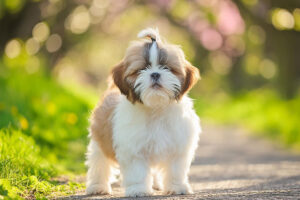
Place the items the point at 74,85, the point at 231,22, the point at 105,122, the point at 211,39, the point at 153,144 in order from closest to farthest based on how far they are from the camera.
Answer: the point at 153,144
the point at 105,122
the point at 74,85
the point at 231,22
the point at 211,39

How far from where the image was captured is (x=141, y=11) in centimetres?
2433

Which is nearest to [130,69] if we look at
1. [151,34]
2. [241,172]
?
[151,34]

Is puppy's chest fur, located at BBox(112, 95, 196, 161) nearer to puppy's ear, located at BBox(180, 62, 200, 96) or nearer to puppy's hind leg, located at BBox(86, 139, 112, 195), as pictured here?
puppy's ear, located at BBox(180, 62, 200, 96)

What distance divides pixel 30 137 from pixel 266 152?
4725mm

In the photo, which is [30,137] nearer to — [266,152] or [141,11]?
[266,152]

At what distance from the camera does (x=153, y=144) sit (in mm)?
5242

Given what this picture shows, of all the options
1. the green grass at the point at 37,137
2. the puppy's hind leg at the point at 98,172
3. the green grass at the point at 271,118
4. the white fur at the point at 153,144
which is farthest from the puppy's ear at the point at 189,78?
the green grass at the point at 271,118

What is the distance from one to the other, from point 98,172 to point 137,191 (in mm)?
837

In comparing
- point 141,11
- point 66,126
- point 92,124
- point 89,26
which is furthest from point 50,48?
point 92,124

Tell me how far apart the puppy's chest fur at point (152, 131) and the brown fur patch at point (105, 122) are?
0.75 feet

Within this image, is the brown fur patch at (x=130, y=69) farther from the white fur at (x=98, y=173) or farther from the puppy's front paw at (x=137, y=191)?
the white fur at (x=98, y=173)

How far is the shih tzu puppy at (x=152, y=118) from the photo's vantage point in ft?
16.8

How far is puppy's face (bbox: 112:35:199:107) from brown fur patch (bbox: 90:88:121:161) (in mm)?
490

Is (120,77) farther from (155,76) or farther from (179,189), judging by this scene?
(179,189)
